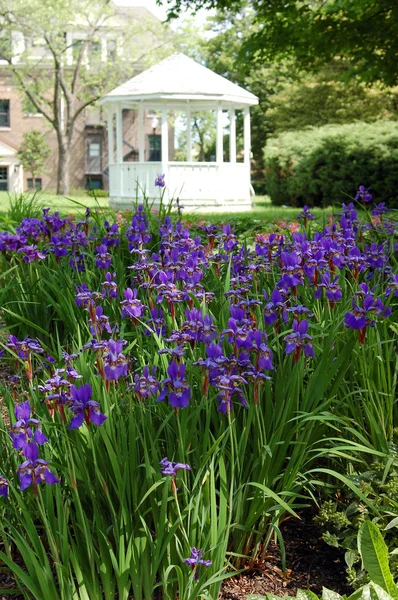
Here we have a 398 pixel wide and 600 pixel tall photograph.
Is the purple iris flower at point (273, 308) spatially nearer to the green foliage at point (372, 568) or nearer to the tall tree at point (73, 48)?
the green foliage at point (372, 568)

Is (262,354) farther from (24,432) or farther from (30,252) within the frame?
(30,252)

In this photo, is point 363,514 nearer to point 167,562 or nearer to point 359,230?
point 167,562

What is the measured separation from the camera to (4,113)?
40.6 metres

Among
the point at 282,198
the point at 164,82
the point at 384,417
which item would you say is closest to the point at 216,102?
the point at 164,82

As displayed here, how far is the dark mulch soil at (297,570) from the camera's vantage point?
2.08m

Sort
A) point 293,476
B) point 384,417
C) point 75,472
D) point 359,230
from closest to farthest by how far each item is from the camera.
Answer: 1. point 75,472
2. point 293,476
3. point 384,417
4. point 359,230

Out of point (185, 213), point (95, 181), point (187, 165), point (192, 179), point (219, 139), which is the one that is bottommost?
point (185, 213)

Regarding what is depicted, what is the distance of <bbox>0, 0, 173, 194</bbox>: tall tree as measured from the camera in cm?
3011

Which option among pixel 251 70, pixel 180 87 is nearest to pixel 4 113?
pixel 251 70

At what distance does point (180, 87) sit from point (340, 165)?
498cm

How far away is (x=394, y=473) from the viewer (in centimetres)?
218

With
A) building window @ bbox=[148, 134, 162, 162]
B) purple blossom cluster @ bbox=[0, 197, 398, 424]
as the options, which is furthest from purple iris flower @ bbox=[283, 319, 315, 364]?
building window @ bbox=[148, 134, 162, 162]

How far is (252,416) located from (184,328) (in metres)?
0.35

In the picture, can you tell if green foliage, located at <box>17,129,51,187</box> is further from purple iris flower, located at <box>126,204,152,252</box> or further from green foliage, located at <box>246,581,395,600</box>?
green foliage, located at <box>246,581,395,600</box>
